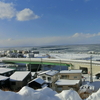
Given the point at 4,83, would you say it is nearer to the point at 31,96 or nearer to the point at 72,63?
the point at 31,96

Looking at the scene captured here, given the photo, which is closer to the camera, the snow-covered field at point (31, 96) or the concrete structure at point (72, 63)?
the snow-covered field at point (31, 96)

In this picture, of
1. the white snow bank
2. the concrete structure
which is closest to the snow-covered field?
the white snow bank

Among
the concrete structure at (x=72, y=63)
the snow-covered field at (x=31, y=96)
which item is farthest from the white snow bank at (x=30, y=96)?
the concrete structure at (x=72, y=63)

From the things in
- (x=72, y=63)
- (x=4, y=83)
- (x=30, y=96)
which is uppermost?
(x=30, y=96)

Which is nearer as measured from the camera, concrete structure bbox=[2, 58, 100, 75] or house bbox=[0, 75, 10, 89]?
house bbox=[0, 75, 10, 89]

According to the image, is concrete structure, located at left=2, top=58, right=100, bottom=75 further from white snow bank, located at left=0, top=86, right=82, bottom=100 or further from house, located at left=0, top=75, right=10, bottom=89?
white snow bank, located at left=0, top=86, right=82, bottom=100

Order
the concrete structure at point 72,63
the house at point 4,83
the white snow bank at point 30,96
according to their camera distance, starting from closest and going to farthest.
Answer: the white snow bank at point 30,96 → the house at point 4,83 → the concrete structure at point 72,63

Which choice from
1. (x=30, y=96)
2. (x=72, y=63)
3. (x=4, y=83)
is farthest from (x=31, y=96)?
(x=72, y=63)

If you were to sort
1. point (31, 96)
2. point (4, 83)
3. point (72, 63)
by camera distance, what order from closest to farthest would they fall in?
1. point (31, 96)
2. point (4, 83)
3. point (72, 63)

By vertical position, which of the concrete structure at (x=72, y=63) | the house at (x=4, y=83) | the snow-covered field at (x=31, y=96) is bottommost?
the concrete structure at (x=72, y=63)

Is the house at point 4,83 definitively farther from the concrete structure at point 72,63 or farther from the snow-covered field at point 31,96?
the concrete structure at point 72,63

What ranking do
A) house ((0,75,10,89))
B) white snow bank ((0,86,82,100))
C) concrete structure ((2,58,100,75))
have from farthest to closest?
concrete structure ((2,58,100,75)) < house ((0,75,10,89)) < white snow bank ((0,86,82,100))
